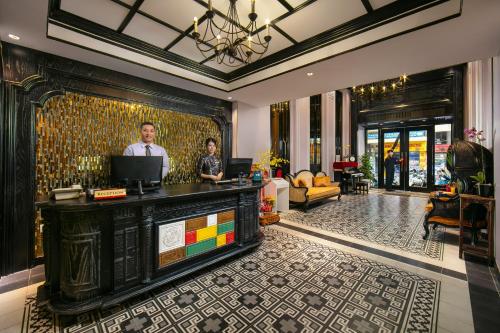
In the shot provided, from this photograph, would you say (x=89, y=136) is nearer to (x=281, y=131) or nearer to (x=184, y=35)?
(x=184, y=35)

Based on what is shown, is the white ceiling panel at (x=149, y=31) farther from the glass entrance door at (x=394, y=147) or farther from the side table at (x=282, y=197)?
the glass entrance door at (x=394, y=147)

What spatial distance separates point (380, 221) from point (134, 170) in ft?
17.5

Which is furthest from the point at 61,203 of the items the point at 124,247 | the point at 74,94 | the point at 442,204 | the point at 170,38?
the point at 442,204

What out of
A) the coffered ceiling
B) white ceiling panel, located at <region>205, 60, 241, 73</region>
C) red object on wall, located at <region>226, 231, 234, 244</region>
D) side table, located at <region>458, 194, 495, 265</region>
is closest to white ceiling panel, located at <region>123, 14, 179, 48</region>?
the coffered ceiling

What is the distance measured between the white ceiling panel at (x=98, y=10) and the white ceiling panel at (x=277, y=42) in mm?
2041

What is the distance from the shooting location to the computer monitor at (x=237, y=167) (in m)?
3.56

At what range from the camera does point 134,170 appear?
2436 millimetres

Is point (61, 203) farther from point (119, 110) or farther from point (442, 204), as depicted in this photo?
point (442, 204)

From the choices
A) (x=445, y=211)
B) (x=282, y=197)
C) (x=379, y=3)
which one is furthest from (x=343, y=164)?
(x=379, y=3)

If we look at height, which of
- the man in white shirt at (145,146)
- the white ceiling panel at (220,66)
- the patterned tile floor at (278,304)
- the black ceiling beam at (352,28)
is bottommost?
the patterned tile floor at (278,304)

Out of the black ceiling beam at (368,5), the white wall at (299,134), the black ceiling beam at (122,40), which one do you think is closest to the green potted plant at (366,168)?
the white wall at (299,134)

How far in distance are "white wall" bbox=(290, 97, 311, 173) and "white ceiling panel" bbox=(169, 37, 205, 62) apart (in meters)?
4.36

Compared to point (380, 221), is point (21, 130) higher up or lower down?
higher up

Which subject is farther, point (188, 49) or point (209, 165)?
point (209, 165)
